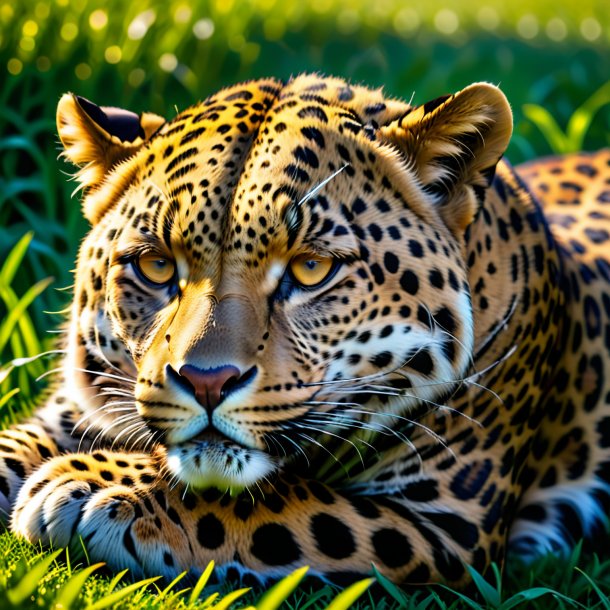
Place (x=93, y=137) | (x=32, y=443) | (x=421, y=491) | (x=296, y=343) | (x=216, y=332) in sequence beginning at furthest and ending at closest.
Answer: (x=32, y=443) < (x=93, y=137) < (x=421, y=491) < (x=296, y=343) < (x=216, y=332)

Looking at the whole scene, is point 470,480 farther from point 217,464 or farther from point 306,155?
point 306,155

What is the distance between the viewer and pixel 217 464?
11.9 ft

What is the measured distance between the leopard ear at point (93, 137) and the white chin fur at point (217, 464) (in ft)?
4.01

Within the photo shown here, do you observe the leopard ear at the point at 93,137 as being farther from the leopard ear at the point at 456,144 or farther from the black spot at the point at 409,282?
the black spot at the point at 409,282

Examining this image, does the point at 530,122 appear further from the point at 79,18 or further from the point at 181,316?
the point at 181,316

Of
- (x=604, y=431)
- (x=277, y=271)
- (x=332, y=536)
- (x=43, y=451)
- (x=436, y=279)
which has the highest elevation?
(x=436, y=279)

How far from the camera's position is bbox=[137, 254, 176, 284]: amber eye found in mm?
3932

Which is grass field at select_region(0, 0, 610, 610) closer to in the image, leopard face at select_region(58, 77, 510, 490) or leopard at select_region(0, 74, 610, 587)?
leopard at select_region(0, 74, 610, 587)

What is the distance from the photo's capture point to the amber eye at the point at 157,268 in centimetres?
393

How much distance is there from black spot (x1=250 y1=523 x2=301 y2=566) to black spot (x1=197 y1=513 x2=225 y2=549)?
11 centimetres

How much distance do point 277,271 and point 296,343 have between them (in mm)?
245

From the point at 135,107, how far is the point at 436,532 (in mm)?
4031

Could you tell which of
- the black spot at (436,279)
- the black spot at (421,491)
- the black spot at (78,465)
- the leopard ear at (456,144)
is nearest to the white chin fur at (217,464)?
the black spot at (78,465)

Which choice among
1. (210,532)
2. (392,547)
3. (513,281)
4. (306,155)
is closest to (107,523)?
(210,532)
